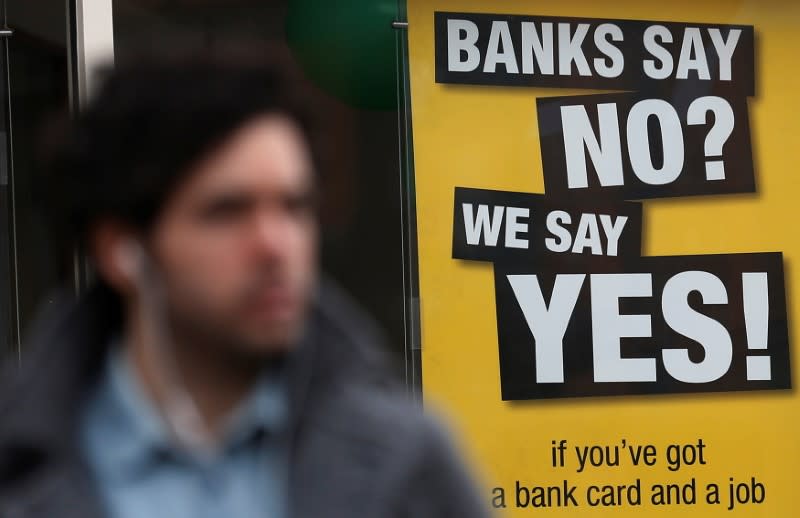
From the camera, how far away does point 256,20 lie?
212 inches

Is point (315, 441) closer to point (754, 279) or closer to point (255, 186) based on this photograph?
point (255, 186)

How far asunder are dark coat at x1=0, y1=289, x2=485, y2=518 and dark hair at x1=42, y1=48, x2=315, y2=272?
0.54ft

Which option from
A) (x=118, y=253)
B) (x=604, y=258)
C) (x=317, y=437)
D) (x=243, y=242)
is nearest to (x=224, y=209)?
(x=243, y=242)

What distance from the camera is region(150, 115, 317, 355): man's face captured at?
4.77ft

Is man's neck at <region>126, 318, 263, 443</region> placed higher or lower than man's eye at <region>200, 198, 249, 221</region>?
lower

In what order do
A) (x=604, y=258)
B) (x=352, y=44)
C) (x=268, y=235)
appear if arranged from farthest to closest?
(x=352, y=44) → (x=604, y=258) → (x=268, y=235)

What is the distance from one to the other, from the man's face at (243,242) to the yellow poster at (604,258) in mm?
3844

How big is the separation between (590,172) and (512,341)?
73 cm

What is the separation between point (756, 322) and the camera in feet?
17.6

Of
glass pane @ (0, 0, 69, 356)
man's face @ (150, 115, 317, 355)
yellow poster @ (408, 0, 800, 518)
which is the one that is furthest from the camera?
glass pane @ (0, 0, 69, 356)

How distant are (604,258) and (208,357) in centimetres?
395

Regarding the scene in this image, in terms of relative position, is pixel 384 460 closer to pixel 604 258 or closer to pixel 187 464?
pixel 187 464

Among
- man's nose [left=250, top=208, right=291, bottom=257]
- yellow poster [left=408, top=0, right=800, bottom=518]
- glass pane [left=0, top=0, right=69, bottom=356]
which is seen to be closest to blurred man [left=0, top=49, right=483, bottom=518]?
man's nose [left=250, top=208, right=291, bottom=257]

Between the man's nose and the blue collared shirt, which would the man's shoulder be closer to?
the blue collared shirt
